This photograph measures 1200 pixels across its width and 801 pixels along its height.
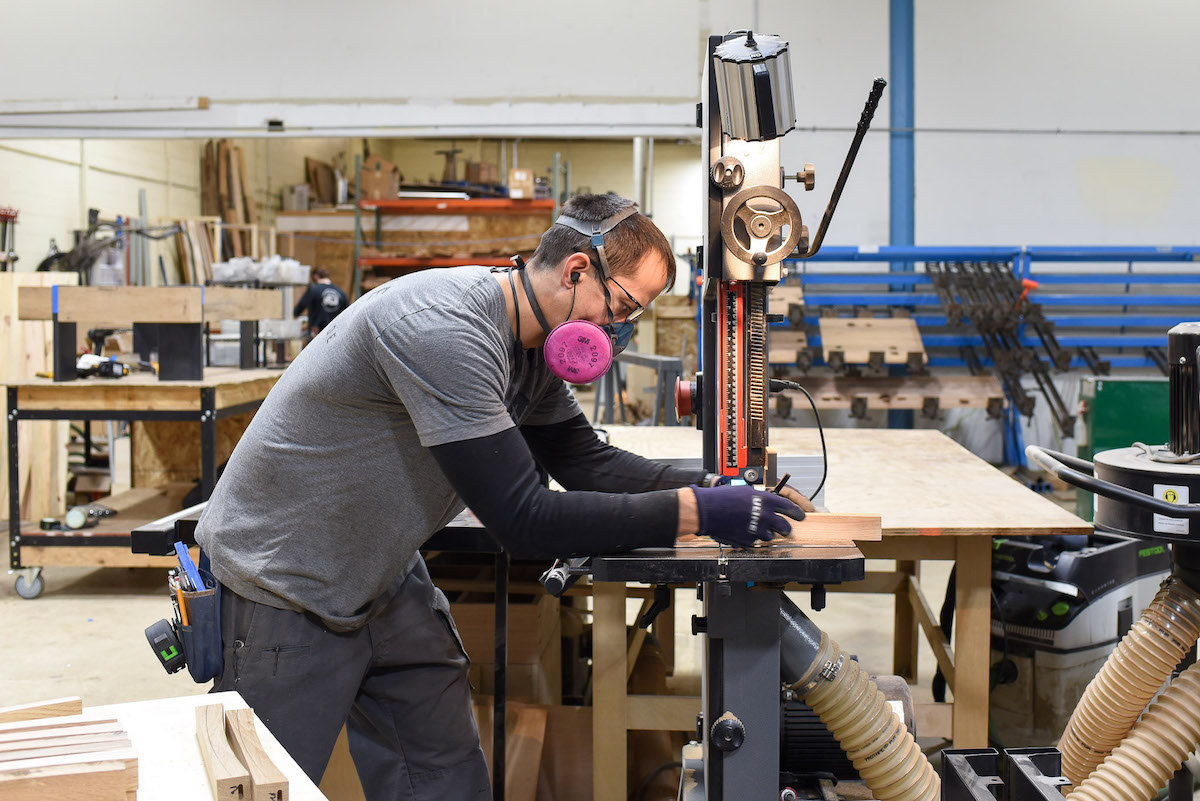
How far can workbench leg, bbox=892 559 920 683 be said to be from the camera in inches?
119

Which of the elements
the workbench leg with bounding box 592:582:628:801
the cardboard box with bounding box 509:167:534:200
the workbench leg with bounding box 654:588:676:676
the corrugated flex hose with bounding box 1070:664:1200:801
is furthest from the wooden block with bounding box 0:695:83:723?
the cardboard box with bounding box 509:167:534:200

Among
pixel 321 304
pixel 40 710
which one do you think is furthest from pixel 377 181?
pixel 40 710

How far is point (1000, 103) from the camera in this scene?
6133mm

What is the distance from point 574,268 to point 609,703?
1.10 metres

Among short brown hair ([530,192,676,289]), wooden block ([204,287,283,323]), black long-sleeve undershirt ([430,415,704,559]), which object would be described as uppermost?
wooden block ([204,287,283,323])

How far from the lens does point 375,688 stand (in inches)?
61.7

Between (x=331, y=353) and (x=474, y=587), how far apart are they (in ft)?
3.68

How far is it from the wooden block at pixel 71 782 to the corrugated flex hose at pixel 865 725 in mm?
951

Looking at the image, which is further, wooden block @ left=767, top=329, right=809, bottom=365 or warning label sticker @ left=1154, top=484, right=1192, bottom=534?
wooden block @ left=767, top=329, right=809, bottom=365

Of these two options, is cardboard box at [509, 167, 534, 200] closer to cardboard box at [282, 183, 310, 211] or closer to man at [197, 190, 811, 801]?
cardboard box at [282, 183, 310, 211]

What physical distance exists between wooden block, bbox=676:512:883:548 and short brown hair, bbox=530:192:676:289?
403 millimetres

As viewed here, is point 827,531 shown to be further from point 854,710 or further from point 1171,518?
A: point 1171,518

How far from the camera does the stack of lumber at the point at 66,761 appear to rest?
77 cm

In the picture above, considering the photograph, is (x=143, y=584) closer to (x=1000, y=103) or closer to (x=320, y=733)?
(x=320, y=733)
